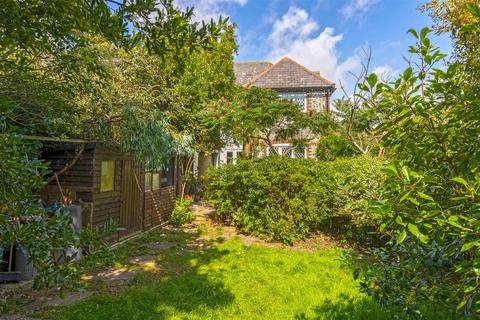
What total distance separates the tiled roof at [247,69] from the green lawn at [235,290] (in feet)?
72.9

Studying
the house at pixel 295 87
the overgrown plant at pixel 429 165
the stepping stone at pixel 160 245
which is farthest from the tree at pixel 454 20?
the house at pixel 295 87

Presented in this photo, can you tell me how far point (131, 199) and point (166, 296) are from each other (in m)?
4.44

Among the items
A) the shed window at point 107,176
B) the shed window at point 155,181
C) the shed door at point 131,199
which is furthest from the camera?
the shed window at point 155,181

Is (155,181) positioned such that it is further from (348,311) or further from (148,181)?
(348,311)

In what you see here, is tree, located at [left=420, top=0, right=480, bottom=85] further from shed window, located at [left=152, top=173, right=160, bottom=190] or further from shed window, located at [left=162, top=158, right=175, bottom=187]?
shed window, located at [left=162, top=158, right=175, bottom=187]

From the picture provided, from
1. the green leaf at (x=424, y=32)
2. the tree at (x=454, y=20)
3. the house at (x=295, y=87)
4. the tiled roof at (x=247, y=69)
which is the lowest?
the green leaf at (x=424, y=32)

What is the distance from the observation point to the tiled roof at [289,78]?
23172 mm

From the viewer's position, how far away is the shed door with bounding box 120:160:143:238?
862 cm

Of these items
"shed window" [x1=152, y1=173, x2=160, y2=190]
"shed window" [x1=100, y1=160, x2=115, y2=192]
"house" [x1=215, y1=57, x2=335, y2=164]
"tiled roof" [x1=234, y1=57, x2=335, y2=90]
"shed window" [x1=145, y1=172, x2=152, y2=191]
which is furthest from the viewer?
"tiled roof" [x1=234, y1=57, x2=335, y2=90]

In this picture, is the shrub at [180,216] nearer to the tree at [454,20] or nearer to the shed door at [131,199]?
the shed door at [131,199]

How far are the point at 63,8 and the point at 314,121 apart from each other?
10068mm

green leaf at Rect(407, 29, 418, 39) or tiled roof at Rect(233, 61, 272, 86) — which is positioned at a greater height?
tiled roof at Rect(233, 61, 272, 86)

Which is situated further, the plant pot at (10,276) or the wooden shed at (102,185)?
the wooden shed at (102,185)

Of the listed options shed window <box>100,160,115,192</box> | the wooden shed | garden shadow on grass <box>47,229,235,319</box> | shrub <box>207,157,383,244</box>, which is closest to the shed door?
the wooden shed
